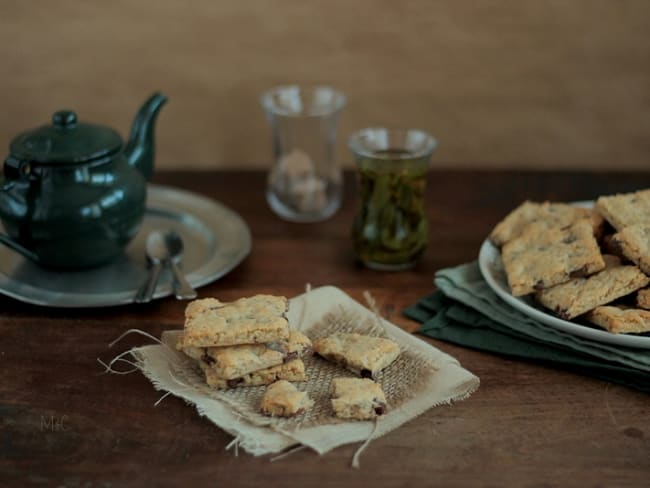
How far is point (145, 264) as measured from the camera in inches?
55.1

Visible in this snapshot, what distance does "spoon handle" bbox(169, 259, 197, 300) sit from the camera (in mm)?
1256

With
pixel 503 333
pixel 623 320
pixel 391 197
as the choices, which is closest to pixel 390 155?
pixel 391 197

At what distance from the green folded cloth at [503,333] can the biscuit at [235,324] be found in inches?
9.9

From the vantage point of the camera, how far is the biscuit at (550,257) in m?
1.17

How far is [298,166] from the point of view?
1610 mm

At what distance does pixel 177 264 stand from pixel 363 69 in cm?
72

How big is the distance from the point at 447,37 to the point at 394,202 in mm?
616

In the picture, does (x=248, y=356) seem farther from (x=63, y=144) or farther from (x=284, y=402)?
(x=63, y=144)

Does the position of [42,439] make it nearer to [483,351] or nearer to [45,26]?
[483,351]

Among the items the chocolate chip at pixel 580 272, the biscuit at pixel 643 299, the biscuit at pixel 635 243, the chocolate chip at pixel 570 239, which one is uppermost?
the biscuit at pixel 635 243

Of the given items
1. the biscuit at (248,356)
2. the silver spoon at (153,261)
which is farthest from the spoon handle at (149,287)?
the biscuit at (248,356)

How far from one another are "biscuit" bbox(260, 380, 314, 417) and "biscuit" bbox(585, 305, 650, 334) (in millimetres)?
397

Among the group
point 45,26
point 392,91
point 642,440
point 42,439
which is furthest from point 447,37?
point 42,439

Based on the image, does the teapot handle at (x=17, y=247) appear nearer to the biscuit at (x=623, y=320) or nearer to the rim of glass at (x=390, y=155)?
the rim of glass at (x=390, y=155)
